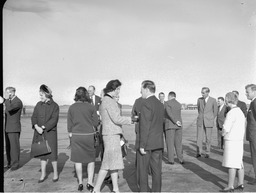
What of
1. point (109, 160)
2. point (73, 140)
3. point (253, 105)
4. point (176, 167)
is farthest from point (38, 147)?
point (253, 105)

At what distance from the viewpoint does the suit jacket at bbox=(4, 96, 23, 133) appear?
7.18 meters

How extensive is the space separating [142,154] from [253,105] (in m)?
2.46

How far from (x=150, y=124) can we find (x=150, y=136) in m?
0.18

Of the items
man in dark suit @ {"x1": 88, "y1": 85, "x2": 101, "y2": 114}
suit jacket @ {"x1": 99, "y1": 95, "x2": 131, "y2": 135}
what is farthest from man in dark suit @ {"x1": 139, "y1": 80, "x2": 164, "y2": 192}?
man in dark suit @ {"x1": 88, "y1": 85, "x2": 101, "y2": 114}

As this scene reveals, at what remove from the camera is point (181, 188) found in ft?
18.3

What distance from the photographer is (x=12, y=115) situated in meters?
7.27

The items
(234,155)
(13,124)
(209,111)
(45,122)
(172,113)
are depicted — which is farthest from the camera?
(209,111)

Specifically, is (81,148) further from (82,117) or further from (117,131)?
(117,131)

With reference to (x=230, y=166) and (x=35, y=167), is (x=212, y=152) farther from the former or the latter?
(x=35, y=167)

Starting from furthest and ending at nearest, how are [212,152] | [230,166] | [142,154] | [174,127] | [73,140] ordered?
[212,152] < [174,127] < [73,140] < [230,166] < [142,154]

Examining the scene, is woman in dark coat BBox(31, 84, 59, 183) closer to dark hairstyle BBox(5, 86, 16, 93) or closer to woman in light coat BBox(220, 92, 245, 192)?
dark hairstyle BBox(5, 86, 16, 93)

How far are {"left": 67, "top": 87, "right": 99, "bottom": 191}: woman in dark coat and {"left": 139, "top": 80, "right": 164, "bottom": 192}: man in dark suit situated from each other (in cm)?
118

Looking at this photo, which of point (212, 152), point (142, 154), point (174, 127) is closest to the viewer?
point (142, 154)

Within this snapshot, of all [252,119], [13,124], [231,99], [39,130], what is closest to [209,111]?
[252,119]
